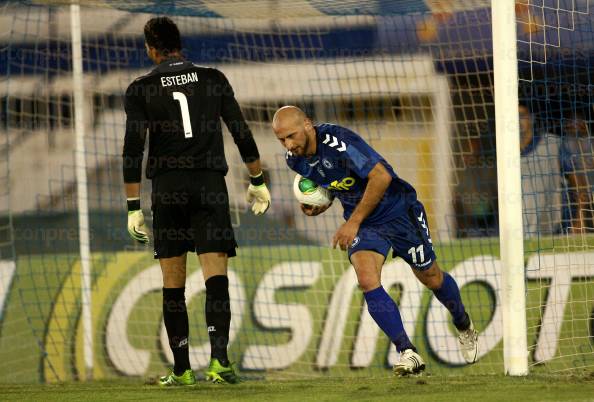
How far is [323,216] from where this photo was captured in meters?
11.4

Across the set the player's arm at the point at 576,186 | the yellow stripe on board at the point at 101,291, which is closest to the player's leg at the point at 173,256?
the yellow stripe on board at the point at 101,291

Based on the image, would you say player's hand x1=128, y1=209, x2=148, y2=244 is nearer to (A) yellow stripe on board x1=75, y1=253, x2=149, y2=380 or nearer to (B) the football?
(B) the football

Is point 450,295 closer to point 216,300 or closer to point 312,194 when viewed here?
point 312,194

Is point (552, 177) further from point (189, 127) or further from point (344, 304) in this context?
point (189, 127)

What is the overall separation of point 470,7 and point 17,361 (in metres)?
5.16

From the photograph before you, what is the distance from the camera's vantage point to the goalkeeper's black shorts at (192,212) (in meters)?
6.85

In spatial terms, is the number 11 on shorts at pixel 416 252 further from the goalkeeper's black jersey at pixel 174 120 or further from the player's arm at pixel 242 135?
the goalkeeper's black jersey at pixel 174 120

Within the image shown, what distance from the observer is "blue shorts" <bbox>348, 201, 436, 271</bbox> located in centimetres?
684

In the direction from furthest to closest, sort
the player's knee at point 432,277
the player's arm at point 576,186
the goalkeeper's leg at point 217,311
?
the player's arm at point 576,186 < the player's knee at point 432,277 < the goalkeeper's leg at point 217,311

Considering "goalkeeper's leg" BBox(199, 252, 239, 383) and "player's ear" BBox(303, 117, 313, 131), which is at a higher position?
"player's ear" BBox(303, 117, 313, 131)

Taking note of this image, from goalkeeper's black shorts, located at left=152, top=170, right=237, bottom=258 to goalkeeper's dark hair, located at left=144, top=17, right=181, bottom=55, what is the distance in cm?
77

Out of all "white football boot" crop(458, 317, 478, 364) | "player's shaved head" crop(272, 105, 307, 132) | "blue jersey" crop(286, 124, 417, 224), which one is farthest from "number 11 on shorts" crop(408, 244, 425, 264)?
"player's shaved head" crop(272, 105, 307, 132)

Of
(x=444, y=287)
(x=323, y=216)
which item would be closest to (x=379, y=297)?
(x=444, y=287)

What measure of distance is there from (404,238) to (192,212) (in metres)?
1.32
